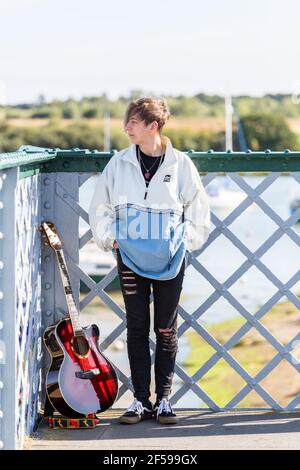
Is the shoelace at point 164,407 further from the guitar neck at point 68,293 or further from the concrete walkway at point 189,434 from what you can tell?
the guitar neck at point 68,293

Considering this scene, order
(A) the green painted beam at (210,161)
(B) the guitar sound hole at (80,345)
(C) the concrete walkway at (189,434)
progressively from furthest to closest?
(A) the green painted beam at (210,161), (B) the guitar sound hole at (80,345), (C) the concrete walkway at (189,434)

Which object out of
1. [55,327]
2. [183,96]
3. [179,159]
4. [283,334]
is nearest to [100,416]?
[55,327]

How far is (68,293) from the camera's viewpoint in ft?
14.3

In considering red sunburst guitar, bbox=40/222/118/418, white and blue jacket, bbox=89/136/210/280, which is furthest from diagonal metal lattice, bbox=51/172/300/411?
white and blue jacket, bbox=89/136/210/280

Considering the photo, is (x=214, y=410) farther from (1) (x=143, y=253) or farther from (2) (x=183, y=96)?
(2) (x=183, y=96)

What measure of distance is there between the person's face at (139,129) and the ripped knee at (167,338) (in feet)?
2.56

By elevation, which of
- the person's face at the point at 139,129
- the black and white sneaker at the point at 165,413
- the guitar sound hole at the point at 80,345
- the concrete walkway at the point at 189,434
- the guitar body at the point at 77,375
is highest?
the person's face at the point at 139,129

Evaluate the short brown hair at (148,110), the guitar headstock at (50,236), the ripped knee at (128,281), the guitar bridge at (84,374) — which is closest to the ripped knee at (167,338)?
the ripped knee at (128,281)

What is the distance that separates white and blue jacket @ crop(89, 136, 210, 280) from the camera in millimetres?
4113

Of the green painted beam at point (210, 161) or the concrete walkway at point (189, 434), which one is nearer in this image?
the concrete walkway at point (189, 434)

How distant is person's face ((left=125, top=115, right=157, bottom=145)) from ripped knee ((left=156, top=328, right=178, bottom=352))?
0.78 metres

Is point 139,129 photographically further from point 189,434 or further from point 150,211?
point 189,434

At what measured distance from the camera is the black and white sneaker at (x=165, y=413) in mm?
4301
